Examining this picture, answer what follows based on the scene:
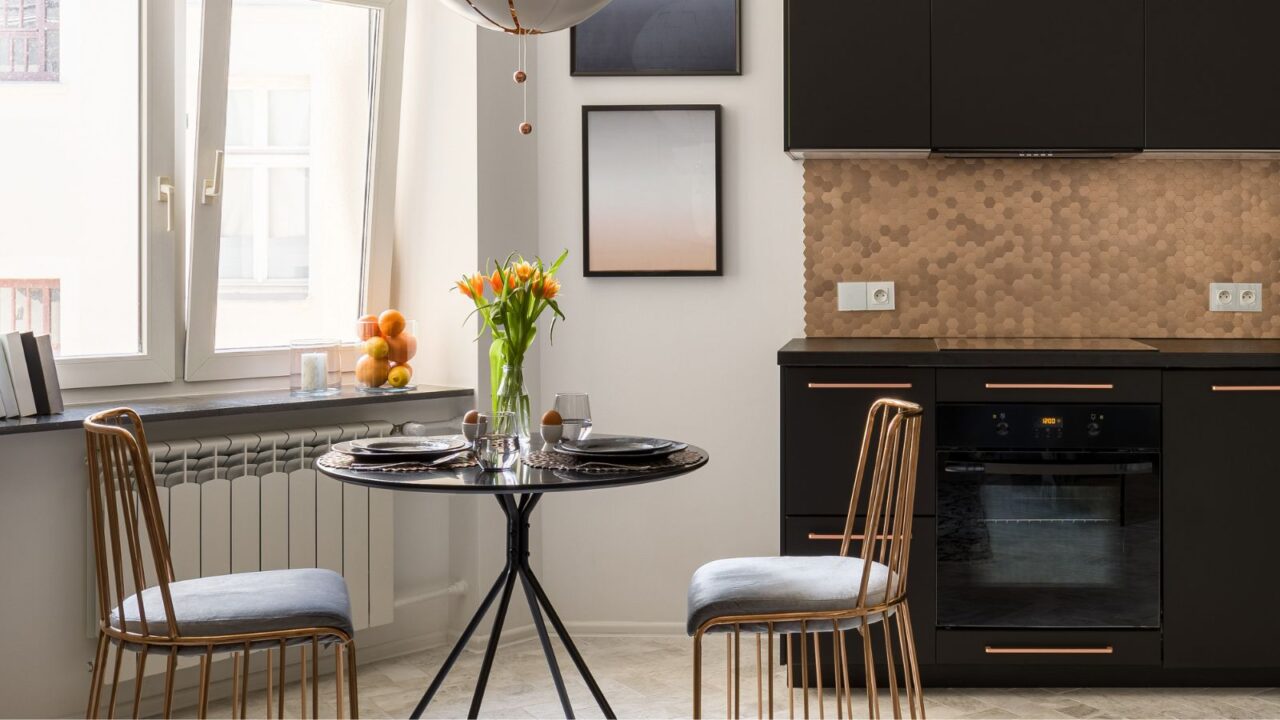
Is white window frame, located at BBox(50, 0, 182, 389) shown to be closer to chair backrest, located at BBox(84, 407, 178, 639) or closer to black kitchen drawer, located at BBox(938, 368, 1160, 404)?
chair backrest, located at BBox(84, 407, 178, 639)

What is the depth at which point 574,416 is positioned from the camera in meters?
2.66

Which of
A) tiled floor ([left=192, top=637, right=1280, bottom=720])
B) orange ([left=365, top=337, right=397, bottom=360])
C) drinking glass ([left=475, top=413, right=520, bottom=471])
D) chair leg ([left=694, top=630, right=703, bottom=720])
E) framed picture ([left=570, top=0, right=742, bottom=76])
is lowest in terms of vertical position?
tiled floor ([left=192, top=637, right=1280, bottom=720])

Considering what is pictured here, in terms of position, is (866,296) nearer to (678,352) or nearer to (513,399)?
(678,352)

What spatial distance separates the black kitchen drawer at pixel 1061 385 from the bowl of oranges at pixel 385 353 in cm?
172

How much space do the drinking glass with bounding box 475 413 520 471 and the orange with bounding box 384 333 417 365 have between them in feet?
3.86

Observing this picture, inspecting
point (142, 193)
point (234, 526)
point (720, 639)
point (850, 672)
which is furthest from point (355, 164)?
point (850, 672)

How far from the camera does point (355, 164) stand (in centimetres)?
387

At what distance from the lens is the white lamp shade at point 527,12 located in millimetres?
2179

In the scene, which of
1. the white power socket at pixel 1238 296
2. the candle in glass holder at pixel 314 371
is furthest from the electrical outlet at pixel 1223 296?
the candle in glass holder at pixel 314 371

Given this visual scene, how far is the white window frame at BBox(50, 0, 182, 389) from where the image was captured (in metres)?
3.26

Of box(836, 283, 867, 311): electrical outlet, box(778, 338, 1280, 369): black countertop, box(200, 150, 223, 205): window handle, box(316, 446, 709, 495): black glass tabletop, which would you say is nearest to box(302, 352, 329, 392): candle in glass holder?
box(200, 150, 223, 205): window handle

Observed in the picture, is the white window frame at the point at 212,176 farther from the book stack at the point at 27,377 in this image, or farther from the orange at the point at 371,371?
the book stack at the point at 27,377

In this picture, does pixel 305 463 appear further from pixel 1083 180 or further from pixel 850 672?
pixel 1083 180

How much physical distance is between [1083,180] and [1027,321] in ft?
1.66
